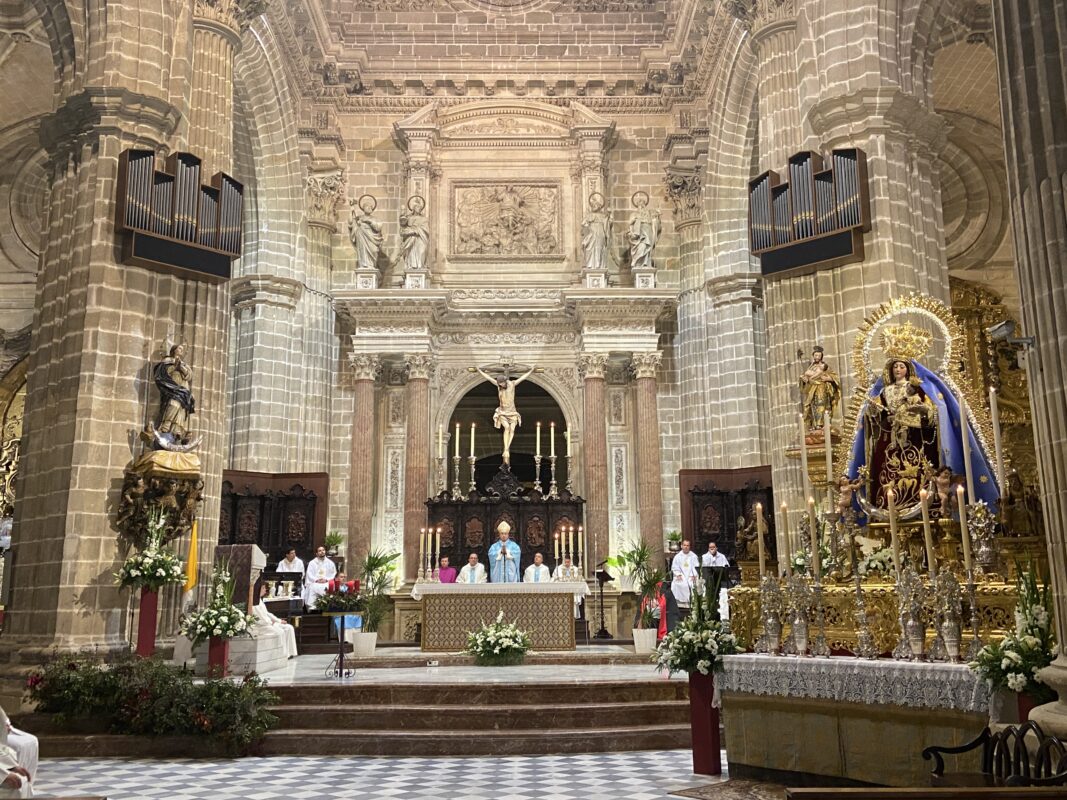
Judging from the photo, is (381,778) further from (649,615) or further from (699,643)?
(649,615)

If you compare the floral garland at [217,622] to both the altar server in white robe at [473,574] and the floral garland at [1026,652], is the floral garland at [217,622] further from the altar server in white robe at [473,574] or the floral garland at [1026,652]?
the floral garland at [1026,652]

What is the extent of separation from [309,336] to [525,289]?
4.59 meters

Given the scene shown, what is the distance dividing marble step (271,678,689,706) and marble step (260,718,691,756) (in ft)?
2.07

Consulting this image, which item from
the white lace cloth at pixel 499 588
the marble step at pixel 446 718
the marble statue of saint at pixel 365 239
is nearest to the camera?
the marble step at pixel 446 718

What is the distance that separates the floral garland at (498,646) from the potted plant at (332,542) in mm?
6581

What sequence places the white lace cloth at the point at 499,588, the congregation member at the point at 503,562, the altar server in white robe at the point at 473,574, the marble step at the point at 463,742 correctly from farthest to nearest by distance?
the congregation member at the point at 503,562
the altar server in white robe at the point at 473,574
the white lace cloth at the point at 499,588
the marble step at the point at 463,742

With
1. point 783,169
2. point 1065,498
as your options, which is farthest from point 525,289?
point 1065,498

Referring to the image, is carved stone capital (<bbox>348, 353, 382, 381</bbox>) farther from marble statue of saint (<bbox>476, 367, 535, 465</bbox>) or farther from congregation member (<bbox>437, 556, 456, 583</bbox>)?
congregation member (<bbox>437, 556, 456, 583</bbox>)

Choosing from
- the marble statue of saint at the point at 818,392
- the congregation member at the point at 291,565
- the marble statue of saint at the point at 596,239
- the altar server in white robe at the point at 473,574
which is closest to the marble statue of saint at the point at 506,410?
the marble statue of saint at the point at 596,239

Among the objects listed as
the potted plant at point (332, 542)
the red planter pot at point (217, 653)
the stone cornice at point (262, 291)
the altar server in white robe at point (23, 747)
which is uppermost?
the stone cornice at point (262, 291)

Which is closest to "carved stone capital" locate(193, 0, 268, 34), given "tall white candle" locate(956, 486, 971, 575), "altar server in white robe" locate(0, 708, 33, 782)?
"altar server in white robe" locate(0, 708, 33, 782)

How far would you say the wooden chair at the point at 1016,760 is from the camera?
13.8 feet

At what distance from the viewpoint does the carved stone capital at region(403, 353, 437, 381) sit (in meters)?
19.4

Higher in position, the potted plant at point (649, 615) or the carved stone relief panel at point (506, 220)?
the carved stone relief panel at point (506, 220)
